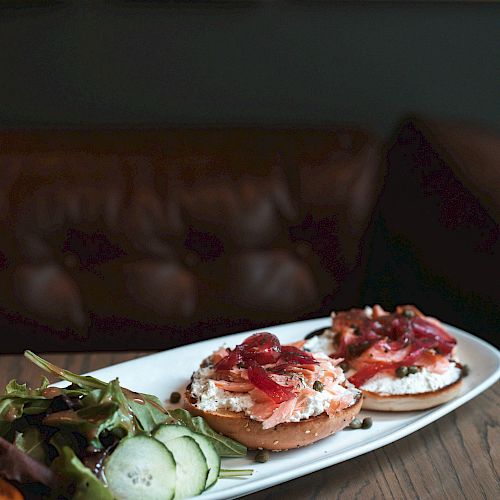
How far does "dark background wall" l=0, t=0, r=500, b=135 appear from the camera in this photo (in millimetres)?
3266

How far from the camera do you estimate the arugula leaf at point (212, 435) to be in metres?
1.82

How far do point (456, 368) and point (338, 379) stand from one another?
1.35 feet

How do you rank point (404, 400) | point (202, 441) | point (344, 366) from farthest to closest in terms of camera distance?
→ point (344, 366), point (404, 400), point (202, 441)

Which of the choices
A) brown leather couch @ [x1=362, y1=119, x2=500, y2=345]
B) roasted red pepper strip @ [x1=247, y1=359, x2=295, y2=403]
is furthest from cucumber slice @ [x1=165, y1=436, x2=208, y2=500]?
brown leather couch @ [x1=362, y1=119, x2=500, y2=345]

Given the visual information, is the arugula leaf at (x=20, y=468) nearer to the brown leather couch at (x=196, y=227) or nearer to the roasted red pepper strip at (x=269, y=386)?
the roasted red pepper strip at (x=269, y=386)

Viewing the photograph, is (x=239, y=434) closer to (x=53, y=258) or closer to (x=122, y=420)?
(x=122, y=420)

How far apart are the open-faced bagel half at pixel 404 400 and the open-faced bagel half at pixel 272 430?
19cm

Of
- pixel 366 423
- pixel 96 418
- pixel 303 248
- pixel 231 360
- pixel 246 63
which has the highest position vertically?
pixel 246 63

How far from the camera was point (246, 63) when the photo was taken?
3348 millimetres

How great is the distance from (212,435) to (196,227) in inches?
53.2

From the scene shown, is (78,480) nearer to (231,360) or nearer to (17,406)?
(17,406)

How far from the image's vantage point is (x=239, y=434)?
1.83 meters

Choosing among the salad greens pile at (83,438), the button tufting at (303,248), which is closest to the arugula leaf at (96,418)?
the salad greens pile at (83,438)

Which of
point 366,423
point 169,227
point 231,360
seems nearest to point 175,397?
point 231,360
